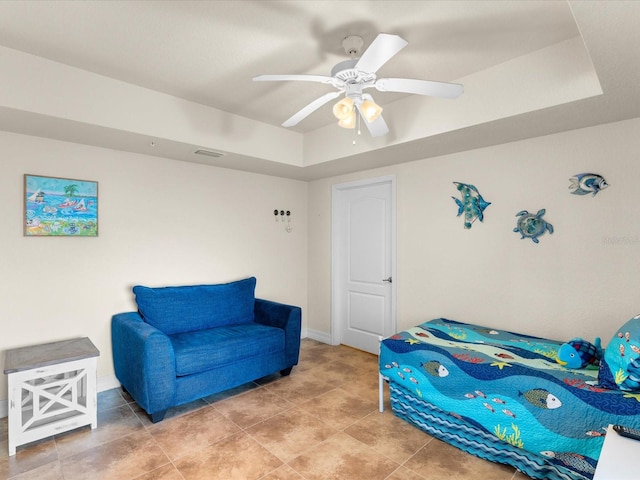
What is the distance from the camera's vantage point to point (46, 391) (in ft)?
7.89

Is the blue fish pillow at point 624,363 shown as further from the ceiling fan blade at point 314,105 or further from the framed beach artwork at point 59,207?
the framed beach artwork at point 59,207

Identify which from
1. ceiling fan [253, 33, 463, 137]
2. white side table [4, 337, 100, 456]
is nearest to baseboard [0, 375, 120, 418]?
white side table [4, 337, 100, 456]

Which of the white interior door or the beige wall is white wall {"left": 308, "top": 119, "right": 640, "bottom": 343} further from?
the white interior door

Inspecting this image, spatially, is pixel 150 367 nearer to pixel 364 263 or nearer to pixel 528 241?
pixel 364 263

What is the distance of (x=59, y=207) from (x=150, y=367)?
61.9 inches

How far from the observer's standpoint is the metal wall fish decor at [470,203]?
313 cm

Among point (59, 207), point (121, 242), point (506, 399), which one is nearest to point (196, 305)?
point (121, 242)

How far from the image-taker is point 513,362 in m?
2.17

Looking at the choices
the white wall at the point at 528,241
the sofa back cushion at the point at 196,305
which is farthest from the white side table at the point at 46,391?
the white wall at the point at 528,241

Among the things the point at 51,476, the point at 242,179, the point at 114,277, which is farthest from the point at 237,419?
the point at 242,179

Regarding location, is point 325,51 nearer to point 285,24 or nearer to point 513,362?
point 285,24

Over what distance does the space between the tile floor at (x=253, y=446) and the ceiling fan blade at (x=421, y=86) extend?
219 cm

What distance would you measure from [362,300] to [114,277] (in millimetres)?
2684

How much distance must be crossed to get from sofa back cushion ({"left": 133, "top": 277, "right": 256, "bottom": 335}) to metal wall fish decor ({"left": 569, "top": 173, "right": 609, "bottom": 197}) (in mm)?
3111
